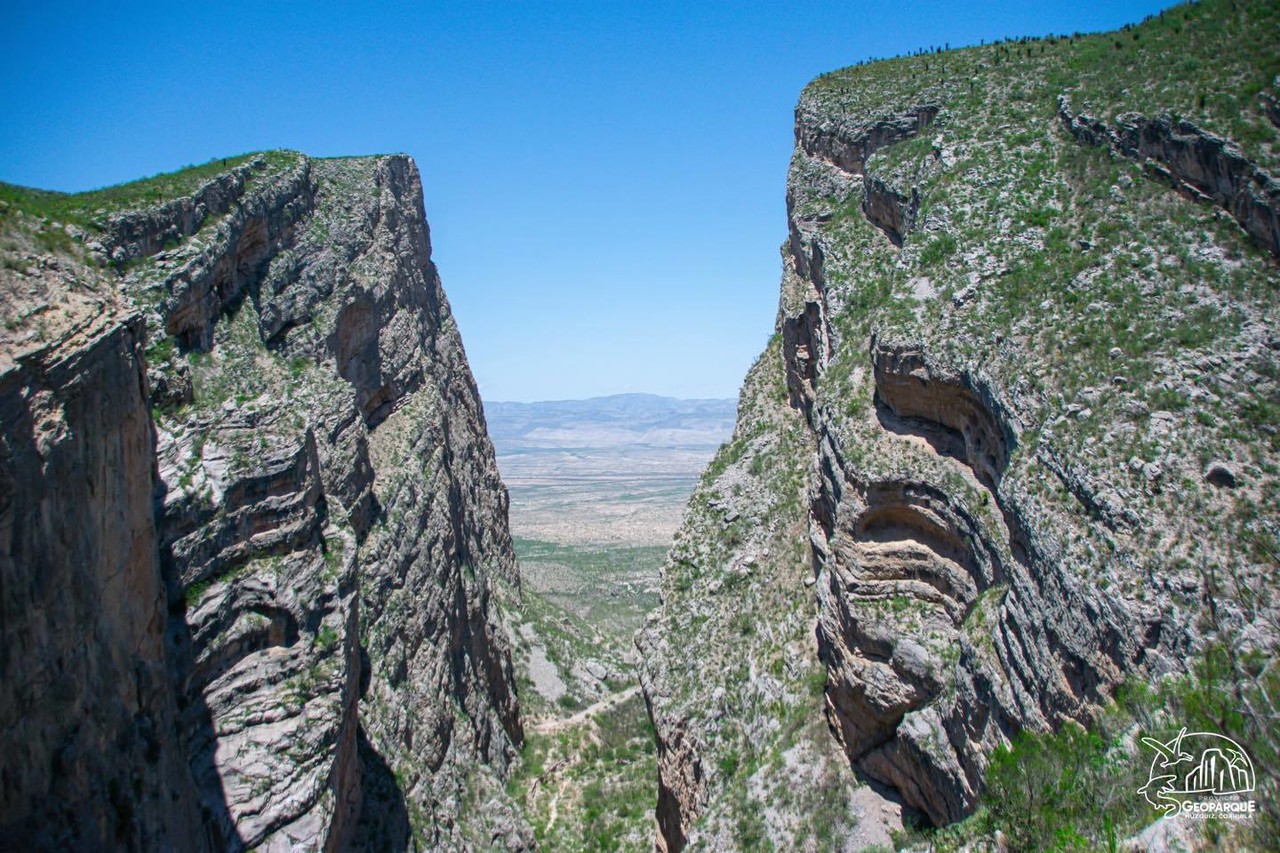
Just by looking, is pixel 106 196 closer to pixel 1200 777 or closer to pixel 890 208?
pixel 890 208

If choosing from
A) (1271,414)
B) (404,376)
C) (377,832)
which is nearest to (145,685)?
(377,832)

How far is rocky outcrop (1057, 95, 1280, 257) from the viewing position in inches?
881

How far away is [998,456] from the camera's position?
2297 cm

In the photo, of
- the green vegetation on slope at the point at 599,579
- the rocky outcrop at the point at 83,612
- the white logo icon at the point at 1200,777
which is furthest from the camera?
the green vegetation on slope at the point at 599,579

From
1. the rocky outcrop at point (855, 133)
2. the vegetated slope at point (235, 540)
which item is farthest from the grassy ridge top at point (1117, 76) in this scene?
the vegetated slope at point (235, 540)

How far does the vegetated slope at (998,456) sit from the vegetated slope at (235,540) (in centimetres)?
1266

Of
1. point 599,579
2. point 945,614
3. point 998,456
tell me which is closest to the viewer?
point 998,456

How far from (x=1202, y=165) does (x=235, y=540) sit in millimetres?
33818

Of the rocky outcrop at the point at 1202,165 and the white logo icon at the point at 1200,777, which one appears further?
the rocky outcrop at the point at 1202,165

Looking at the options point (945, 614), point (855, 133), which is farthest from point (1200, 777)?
point (855, 133)

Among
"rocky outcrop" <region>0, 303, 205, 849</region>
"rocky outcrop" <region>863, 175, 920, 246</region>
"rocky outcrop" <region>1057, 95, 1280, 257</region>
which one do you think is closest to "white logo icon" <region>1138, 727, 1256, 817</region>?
"rocky outcrop" <region>1057, 95, 1280, 257</region>

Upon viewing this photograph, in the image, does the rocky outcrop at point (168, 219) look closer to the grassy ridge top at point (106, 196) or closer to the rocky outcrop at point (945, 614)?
the grassy ridge top at point (106, 196)

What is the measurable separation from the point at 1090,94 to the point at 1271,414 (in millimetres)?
20536

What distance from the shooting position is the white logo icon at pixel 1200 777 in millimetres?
10883
